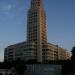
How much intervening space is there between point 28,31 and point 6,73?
332 feet

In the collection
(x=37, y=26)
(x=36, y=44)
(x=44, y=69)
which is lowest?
(x=44, y=69)

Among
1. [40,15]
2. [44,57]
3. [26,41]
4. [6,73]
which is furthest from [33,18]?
[6,73]

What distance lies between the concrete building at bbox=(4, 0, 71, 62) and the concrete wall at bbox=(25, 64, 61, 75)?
92.2 m

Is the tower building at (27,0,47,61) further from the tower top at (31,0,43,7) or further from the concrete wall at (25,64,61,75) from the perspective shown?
the concrete wall at (25,64,61,75)

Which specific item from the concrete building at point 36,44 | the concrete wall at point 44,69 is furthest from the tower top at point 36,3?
the concrete wall at point 44,69

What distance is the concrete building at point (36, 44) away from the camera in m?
170

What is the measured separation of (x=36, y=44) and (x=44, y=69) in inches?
3896

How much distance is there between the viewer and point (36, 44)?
566 feet

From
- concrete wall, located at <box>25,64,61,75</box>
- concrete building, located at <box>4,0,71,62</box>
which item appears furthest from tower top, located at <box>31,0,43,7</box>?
concrete wall, located at <box>25,64,61,75</box>

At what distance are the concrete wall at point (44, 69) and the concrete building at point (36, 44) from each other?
92.2m

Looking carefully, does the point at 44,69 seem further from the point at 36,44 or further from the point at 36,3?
the point at 36,3

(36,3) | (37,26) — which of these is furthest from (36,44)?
(36,3)

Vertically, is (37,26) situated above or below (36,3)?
below

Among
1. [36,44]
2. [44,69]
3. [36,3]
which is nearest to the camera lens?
[44,69]
